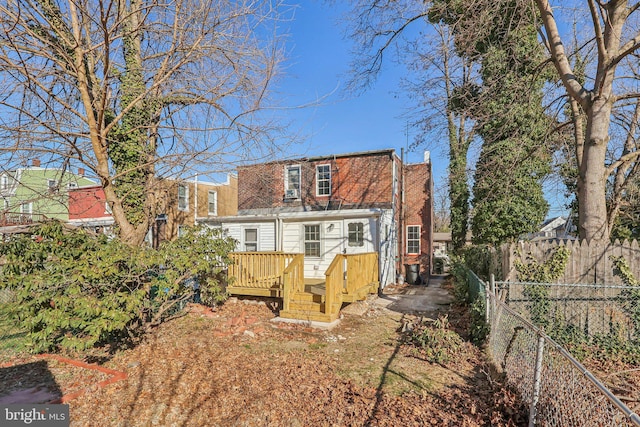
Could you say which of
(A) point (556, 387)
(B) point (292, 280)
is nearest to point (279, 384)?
(A) point (556, 387)

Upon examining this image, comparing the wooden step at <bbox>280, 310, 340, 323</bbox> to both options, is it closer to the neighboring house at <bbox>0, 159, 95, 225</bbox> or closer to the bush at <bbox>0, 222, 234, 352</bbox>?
the bush at <bbox>0, 222, 234, 352</bbox>

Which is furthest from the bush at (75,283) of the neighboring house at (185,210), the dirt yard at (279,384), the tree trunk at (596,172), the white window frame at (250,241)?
the neighboring house at (185,210)

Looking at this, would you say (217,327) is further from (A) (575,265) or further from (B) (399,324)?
(A) (575,265)

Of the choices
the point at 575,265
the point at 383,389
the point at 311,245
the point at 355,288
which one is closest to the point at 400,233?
the point at 311,245

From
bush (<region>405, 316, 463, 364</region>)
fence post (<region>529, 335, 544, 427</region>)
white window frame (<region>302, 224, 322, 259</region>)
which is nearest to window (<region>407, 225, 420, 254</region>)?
white window frame (<region>302, 224, 322, 259</region>)

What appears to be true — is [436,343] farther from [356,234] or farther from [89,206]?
[89,206]

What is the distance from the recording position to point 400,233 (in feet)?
53.4

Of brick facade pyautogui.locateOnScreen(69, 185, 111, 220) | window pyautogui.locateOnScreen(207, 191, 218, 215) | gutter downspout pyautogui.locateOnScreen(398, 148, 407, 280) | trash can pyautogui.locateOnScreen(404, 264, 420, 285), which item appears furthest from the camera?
window pyautogui.locateOnScreen(207, 191, 218, 215)

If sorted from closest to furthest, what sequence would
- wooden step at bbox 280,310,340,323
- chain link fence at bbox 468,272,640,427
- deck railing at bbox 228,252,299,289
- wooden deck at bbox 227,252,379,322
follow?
chain link fence at bbox 468,272,640,427 → wooden step at bbox 280,310,340,323 → wooden deck at bbox 227,252,379,322 → deck railing at bbox 228,252,299,289

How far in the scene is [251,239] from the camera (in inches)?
543

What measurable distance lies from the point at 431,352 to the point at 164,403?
4.10 m

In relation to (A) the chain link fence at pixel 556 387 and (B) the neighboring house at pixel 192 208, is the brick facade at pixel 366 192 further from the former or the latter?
(A) the chain link fence at pixel 556 387

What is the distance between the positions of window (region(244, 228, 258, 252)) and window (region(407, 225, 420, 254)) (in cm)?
787

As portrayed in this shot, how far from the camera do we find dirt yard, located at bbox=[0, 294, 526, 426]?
3672 mm
